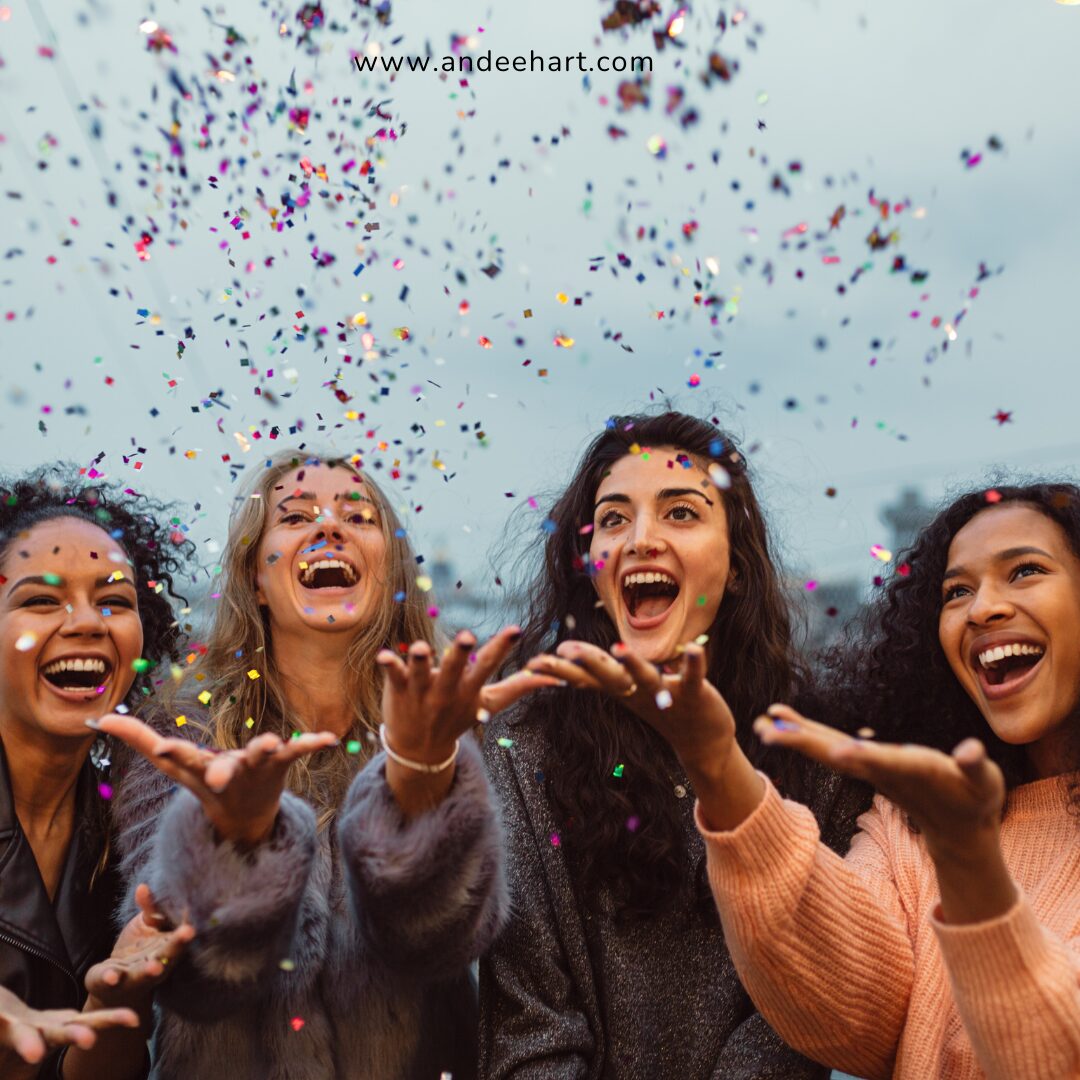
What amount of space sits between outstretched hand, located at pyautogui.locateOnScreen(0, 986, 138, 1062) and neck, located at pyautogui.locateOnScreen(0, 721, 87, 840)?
716mm

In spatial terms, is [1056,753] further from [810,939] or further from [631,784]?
[631,784]

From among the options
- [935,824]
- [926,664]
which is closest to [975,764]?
[935,824]

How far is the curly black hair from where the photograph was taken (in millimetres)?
3170

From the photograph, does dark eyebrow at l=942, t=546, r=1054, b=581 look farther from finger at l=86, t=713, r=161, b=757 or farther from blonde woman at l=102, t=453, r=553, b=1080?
finger at l=86, t=713, r=161, b=757

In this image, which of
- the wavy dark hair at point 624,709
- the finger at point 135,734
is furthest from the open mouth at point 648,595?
the finger at point 135,734

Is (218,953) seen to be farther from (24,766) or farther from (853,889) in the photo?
(853,889)

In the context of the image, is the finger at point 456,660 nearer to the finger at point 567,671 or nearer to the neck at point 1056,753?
the finger at point 567,671

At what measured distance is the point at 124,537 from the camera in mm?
3324

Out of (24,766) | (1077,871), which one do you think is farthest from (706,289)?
(24,766)

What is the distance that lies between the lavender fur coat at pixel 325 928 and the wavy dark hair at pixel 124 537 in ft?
1.48

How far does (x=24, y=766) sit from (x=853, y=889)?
195 cm

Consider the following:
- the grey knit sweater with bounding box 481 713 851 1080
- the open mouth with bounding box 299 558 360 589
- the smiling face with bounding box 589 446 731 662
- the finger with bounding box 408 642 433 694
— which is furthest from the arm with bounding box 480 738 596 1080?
the finger with bounding box 408 642 433 694

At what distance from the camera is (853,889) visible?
2.40m

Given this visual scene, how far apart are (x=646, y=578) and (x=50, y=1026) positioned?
1.68m
